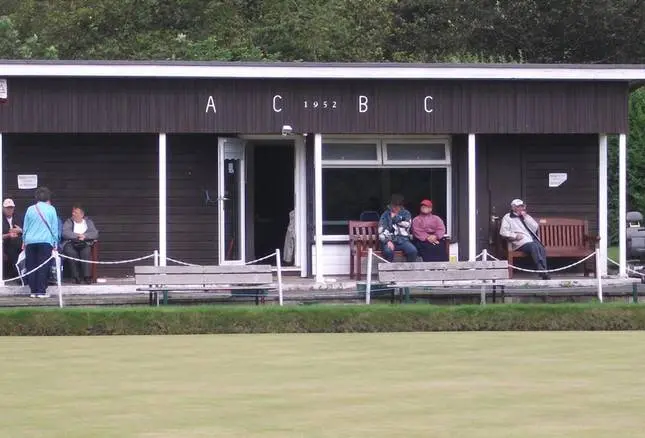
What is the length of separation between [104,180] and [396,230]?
175 inches

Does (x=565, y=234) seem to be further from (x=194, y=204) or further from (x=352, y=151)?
(x=194, y=204)

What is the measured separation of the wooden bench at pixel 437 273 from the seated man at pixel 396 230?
6.06ft

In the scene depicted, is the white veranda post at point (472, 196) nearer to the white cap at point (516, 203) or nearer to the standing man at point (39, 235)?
the white cap at point (516, 203)

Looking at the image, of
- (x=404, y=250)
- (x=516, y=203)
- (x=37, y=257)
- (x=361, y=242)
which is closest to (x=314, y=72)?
(x=361, y=242)

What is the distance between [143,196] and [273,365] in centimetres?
880

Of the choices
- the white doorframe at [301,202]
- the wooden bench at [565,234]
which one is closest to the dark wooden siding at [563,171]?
the wooden bench at [565,234]

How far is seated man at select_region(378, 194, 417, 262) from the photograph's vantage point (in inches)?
789

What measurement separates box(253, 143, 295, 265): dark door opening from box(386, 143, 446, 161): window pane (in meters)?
1.69

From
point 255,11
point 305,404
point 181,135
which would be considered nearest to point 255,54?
point 255,11

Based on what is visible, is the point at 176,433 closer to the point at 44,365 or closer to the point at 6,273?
the point at 44,365

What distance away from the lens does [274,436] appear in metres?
8.64

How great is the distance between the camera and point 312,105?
20031mm

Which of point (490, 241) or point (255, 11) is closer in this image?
point (490, 241)

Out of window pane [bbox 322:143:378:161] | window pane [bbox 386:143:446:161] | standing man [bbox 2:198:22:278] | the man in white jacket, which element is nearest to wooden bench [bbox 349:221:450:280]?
the man in white jacket
